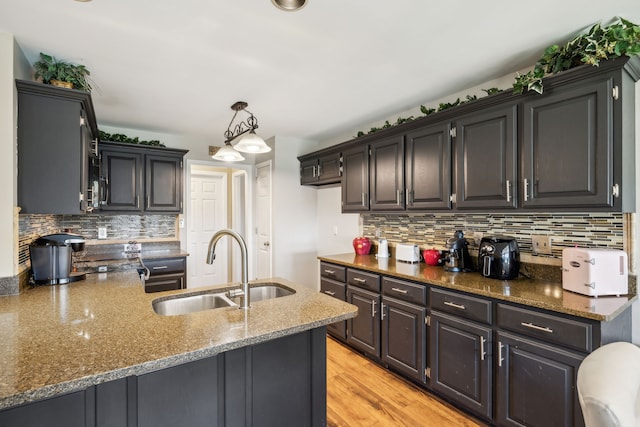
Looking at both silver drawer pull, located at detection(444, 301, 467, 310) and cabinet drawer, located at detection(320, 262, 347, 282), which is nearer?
silver drawer pull, located at detection(444, 301, 467, 310)

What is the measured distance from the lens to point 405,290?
249 centimetres

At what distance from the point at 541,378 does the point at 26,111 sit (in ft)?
11.3

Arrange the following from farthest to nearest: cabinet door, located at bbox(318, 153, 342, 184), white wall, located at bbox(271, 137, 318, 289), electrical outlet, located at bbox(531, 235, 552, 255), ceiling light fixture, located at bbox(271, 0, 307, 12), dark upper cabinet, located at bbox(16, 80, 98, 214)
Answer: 1. white wall, located at bbox(271, 137, 318, 289)
2. cabinet door, located at bbox(318, 153, 342, 184)
3. electrical outlet, located at bbox(531, 235, 552, 255)
4. dark upper cabinet, located at bbox(16, 80, 98, 214)
5. ceiling light fixture, located at bbox(271, 0, 307, 12)

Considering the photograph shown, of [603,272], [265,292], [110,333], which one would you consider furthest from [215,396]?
[603,272]

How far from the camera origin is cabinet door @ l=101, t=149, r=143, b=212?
354cm

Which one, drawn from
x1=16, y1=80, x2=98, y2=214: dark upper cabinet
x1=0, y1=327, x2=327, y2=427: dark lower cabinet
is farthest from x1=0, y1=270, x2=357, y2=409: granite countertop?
x1=16, y1=80, x2=98, y2=214: dark upper cabinet

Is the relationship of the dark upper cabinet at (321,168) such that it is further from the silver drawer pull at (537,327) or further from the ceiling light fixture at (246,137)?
the silver drawer pull at (537,327)

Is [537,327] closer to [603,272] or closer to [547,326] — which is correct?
[547,326]

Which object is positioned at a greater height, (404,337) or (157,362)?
(157,362)

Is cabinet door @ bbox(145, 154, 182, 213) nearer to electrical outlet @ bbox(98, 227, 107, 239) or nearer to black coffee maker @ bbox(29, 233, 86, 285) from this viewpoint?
electrical outlet @ bbox(98, 227, 107, 239)

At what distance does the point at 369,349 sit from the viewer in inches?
112

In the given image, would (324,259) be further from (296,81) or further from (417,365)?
(296,81)

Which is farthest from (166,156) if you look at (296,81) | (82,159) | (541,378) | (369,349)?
(541,378)

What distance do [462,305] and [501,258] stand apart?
1.53ft
